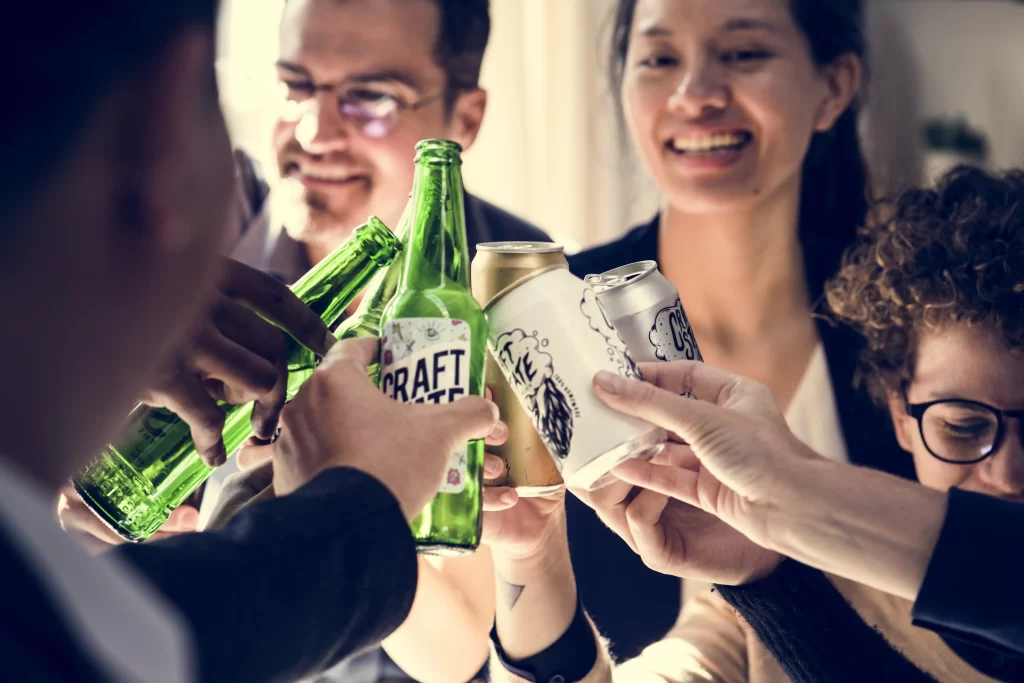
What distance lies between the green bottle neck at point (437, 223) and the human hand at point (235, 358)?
10cm

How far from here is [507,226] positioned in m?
1.22

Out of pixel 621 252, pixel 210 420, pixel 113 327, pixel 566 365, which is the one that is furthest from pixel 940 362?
pixel 113 327

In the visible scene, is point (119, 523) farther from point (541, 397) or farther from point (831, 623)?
point (831, 623)

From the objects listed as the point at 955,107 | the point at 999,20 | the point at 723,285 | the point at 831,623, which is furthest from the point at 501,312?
the point at 999,20

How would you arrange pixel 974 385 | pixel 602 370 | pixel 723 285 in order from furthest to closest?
pixel 723 285, pixel 974 385, pixel 602 370

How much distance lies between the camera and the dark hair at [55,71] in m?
0.31

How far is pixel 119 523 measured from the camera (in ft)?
2.39

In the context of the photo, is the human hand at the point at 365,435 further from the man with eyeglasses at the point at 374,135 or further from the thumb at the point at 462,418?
the man with eyeglasses at the point at 374,135

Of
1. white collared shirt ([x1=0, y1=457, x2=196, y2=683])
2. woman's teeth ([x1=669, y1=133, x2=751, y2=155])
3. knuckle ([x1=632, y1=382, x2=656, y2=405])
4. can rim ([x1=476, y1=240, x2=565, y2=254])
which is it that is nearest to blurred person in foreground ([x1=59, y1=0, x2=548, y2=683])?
woman's teeth ([x1=669, y1=133, x2=751, y2=155])

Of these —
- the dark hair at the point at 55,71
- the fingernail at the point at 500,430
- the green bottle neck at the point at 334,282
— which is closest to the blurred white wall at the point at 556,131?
the green bottle neck at the point at 334,282

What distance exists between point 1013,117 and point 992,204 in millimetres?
266

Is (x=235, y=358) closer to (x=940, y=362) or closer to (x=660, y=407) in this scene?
(x=660, y=407)

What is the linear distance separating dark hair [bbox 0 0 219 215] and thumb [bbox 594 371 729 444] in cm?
42

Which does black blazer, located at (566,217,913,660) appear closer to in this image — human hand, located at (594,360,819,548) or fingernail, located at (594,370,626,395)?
human hand, located at (594,360,819,548)
